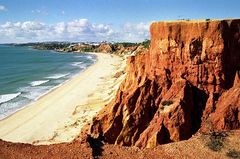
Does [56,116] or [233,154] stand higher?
[233,154]

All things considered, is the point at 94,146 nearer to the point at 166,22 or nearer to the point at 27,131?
the point at 166,22

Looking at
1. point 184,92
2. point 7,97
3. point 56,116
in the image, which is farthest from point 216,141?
point 7,97

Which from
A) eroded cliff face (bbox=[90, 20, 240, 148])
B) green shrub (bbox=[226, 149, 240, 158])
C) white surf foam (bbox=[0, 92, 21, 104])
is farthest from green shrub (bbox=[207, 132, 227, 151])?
white surf foam (bbox=[0, 92, 21, 104])

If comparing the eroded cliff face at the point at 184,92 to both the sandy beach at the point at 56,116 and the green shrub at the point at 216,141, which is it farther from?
the sandy beach at the point at 56,116

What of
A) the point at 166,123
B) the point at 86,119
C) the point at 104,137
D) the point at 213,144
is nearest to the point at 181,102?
the point at 166,123

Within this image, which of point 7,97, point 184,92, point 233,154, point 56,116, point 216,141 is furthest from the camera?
point 7,97

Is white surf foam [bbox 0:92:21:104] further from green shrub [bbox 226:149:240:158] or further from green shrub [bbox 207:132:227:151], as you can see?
green shrub [bbox 226:149:240:158]

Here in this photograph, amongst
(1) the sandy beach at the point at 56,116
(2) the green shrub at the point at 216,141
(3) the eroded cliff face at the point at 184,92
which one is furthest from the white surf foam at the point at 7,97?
(2) the green shrub at the point at 216,141

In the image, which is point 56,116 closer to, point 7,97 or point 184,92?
point 7,97
